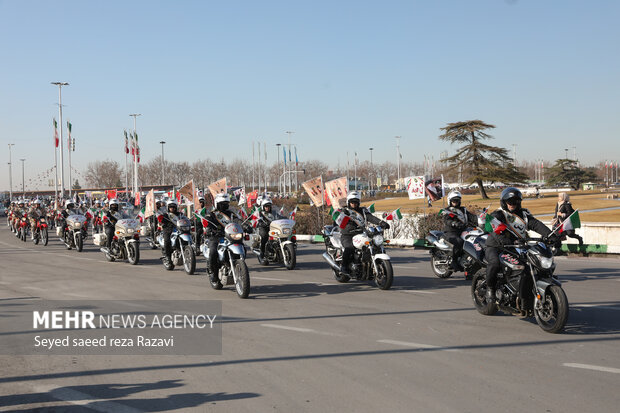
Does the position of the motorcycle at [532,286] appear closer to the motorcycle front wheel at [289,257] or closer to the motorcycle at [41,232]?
the motorcycle front wheel at [289,257]

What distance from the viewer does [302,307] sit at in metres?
10.1

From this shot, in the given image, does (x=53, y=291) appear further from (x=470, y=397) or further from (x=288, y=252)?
(x=470, y=397)

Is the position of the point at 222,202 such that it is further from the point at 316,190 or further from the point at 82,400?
the point at 316,190

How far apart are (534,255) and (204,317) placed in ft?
16.2

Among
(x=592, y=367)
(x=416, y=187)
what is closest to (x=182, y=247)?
(x=416, y=187)

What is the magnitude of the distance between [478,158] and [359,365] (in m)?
77.2

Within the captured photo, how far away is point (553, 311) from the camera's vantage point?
7.50 m

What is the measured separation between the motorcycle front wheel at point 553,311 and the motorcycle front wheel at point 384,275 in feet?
12.8

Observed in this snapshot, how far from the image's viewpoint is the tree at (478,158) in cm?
7879

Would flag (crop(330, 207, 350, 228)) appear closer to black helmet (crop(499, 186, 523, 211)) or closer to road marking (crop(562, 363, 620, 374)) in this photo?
black helmet (crop(499, 186, 523, 211))

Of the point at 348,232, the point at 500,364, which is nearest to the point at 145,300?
Answer: the point at 348,232

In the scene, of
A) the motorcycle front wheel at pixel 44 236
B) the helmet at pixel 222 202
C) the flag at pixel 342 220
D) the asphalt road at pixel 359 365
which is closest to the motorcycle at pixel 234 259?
the asphalt road at pixel 359 365

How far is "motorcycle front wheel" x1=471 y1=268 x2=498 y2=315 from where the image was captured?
8758 mm

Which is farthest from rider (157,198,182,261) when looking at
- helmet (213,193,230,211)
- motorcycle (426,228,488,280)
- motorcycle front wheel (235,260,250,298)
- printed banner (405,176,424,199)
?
printed banner (405,176,424,199)
